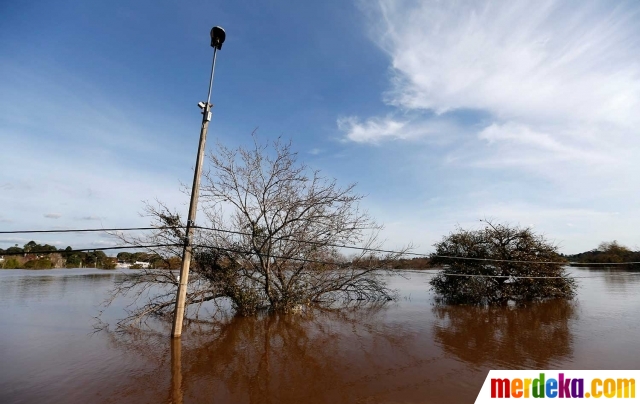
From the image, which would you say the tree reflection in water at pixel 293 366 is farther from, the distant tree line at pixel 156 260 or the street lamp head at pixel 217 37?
the street lamp head at pixel 217 37

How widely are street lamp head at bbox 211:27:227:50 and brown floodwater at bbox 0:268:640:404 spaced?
6.81 m

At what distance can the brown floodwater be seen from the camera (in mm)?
4820

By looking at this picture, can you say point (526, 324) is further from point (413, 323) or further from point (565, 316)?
point (413, 323)

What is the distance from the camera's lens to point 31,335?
7965mm

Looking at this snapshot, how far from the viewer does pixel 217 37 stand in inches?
306

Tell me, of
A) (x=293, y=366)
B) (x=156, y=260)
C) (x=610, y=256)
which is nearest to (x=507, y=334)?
(x=293, y=366)

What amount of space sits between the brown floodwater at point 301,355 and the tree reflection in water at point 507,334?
3 cm

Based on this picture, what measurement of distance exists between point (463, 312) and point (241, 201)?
8.63 metres

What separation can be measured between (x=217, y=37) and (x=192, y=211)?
4068 millimetres

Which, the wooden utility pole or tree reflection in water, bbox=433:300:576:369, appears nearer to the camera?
tree reflection in water, bbox=433:300:576:369

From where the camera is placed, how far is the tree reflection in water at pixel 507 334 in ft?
21.4

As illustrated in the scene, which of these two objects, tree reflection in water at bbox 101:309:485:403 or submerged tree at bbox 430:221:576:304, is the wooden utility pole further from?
submerged tree at bbox 430:221:576:304

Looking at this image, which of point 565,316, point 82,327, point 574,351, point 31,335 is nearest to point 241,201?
point 82,327

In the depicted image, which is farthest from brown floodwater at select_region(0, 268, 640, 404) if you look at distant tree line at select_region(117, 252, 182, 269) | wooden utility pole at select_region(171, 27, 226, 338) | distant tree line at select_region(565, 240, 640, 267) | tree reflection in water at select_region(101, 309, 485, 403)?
distant tree line at select_region(565, 240, 640, 267)
